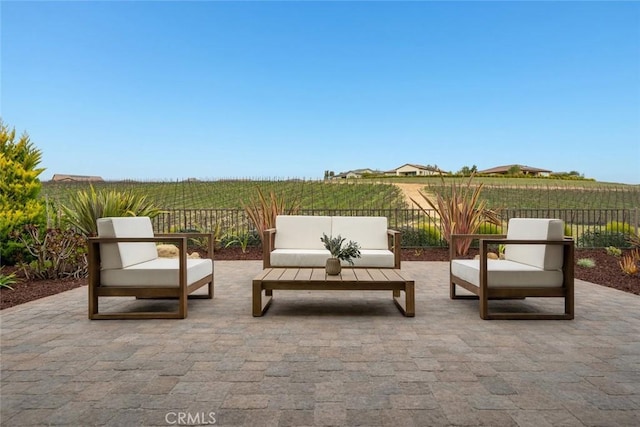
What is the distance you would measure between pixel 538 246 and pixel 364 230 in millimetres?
2193

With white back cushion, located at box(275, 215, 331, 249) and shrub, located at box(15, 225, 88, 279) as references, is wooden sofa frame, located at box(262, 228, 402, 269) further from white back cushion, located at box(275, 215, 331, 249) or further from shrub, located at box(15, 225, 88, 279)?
shrub, located at box(15, 225, 88, 279)

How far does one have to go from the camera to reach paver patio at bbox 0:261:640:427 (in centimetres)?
167

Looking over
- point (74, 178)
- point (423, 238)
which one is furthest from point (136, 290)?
point (74, 178)

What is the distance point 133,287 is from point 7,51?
723 centimetres

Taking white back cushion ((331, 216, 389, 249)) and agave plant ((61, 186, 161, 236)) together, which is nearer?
white back cushion ((331, 216, 389, 249))

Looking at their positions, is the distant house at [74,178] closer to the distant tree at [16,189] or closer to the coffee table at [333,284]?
the distant tree at [16,189]

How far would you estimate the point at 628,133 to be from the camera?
10.4 m

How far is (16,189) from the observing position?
581 centimetres

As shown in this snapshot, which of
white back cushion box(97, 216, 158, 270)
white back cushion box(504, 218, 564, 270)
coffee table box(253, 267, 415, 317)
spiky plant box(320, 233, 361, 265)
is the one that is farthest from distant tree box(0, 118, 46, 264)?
→ white back cushion box(504, 218, 564, 270)

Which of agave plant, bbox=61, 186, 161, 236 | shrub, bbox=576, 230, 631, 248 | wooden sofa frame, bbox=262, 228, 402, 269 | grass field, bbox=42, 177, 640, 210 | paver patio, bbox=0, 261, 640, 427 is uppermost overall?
grass field, bbox=42, 177, 640, 210

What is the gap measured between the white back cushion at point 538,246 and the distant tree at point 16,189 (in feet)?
21.8

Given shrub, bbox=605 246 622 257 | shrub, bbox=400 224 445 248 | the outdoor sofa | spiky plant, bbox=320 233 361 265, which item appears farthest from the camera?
shrub, bbox=400 224 445 248

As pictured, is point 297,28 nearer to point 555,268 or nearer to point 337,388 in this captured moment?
point 555,268

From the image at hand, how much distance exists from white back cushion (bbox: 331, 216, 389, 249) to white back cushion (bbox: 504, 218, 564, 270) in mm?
1627
